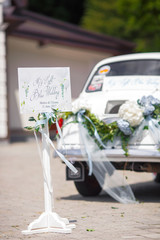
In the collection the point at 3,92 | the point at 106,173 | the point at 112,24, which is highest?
the point at 112,24

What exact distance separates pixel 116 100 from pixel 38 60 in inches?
517

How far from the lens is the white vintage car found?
6.85 metres

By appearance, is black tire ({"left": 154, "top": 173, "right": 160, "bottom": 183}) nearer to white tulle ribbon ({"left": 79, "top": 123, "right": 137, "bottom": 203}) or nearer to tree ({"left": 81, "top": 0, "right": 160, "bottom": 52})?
white tulle ribbon ({"left": 79, "top": 123, "right": 137, "bottom": 203})

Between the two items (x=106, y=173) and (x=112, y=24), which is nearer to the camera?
(x=106, y=173)

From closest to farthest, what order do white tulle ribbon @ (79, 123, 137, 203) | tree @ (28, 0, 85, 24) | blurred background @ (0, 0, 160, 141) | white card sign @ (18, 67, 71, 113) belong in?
white card sign @ (18, 67, 71, 113) → white tulle ribbon @ (79, 123, 137, 203) → blurred background @ (0, 0, 160, 141) → tree @ (28, 0, 85, 24)

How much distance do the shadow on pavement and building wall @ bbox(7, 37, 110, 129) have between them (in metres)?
10.2

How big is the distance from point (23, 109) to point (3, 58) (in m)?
11.3

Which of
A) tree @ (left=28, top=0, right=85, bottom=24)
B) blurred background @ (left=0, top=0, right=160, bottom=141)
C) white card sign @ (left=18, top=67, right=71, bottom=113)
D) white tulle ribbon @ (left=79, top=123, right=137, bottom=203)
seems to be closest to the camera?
white card sign @ (left=18, top=67, right=71, bottom=113)

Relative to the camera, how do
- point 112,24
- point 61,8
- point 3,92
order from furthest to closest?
1. point 61,8
2. point 112,24
3. point 3,92

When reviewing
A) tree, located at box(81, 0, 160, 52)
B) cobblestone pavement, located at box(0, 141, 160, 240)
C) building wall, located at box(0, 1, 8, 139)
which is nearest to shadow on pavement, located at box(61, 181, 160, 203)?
cobblestone pavement, located at box(0, 141, 160, 240)

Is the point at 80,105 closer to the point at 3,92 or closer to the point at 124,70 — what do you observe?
the point at 124,70

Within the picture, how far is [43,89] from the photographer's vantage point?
5699mm

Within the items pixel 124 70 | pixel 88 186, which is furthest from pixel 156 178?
pixel 124 70

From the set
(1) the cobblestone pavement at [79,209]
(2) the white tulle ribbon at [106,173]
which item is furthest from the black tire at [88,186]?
(2) the white tulle ribbon at [106,173]
